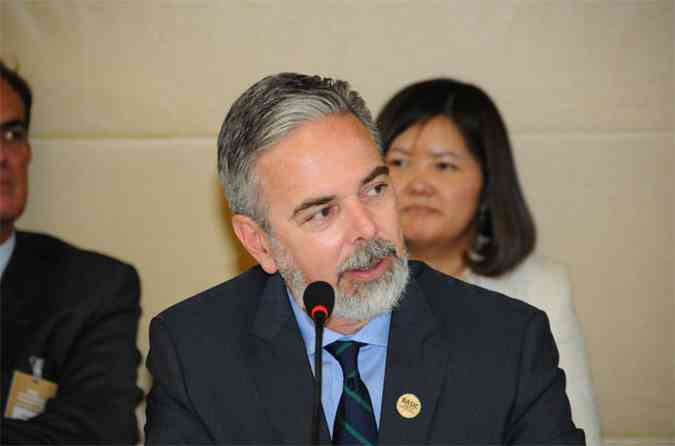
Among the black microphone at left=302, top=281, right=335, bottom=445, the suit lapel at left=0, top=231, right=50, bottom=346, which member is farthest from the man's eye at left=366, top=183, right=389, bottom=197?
the suit lapel at left=0, top=231, right=50, bottom=346

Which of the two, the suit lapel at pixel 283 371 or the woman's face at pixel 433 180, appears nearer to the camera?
the suit lapel at pixel 283 371

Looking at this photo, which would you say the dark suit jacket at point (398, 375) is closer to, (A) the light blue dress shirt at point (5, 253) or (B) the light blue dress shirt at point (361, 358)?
(B) the light blue dress shirt at point (361, 358)

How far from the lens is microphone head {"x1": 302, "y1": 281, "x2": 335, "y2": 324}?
1395 millimetres

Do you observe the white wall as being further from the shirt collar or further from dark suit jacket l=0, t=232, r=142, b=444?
the shirt collar

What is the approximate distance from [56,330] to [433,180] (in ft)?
4.16

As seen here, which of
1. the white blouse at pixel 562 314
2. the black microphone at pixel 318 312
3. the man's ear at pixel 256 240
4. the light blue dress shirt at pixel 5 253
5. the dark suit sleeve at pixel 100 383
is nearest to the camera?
the black microphone at pixel 318 312

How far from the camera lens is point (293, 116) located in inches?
67.1

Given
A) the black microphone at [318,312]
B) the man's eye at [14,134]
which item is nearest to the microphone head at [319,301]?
the black microphone at [318,312]

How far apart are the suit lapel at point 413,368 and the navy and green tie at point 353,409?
4 centimetres

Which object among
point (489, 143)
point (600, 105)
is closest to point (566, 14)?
point (600, 105)

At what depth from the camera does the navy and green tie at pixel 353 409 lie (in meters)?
1.62

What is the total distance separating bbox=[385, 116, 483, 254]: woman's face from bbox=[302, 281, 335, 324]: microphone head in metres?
1.25

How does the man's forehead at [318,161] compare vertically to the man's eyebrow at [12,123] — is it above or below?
below

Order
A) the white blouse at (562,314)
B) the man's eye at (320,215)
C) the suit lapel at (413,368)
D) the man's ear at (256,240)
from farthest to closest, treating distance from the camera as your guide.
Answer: the white blouse at (562,314), the man's ear at (256,240), the man's eye at (320,215), the suit lapel at (413,368)
